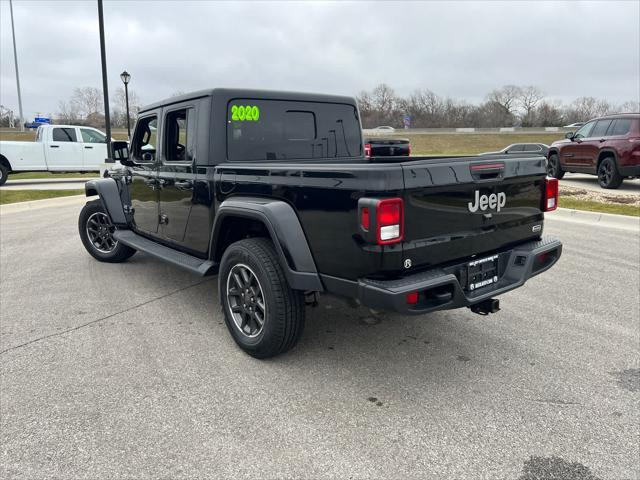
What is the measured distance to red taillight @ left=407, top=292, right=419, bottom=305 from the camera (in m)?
2.73

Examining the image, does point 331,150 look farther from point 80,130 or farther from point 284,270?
point 80,130

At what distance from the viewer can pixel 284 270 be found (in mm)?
3270

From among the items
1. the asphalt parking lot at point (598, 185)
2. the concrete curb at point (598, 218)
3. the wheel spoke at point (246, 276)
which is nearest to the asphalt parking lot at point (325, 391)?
the wheel spoke at point (246, 276)

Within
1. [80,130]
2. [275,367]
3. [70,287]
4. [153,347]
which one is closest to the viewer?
[275,367]

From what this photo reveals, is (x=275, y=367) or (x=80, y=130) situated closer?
(x=275, y=367)

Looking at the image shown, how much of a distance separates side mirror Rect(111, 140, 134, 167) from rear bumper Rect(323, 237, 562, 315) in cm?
350

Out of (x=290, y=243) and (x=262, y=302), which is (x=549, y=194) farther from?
(x=262, y=302)

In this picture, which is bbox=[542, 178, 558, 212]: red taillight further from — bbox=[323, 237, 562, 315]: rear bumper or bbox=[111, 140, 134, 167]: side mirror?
bbox=[111, 140, 134, 167]: side mirror

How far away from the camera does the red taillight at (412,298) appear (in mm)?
2728

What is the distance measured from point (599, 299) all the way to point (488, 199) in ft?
7.72

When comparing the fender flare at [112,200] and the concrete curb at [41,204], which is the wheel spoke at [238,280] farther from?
the concrete curb at [41,204]

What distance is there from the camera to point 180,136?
4453mm

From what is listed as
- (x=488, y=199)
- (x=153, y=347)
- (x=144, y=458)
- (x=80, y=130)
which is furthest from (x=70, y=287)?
(x=80, y=130)

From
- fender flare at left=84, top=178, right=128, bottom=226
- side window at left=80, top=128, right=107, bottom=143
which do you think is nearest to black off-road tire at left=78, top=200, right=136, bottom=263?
fender flare at left=84, top=178, right=128, bottom=226
